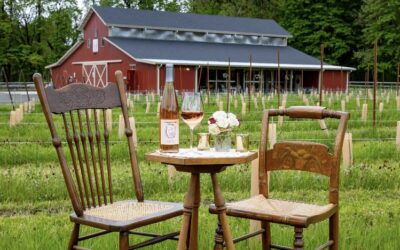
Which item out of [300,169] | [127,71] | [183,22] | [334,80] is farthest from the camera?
[183,22]

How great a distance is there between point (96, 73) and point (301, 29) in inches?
802

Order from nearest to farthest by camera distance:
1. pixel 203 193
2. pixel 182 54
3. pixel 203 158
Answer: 1. pixel 203 158
2. pixel 203 193
3. pixel 182 54

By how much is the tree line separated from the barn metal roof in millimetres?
8763

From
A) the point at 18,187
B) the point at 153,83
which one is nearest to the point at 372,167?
the point at 18,187

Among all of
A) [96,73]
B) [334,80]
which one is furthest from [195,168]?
[334,80]

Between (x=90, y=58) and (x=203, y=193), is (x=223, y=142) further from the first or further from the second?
(x=90, y=58)

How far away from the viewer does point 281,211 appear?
146 inches

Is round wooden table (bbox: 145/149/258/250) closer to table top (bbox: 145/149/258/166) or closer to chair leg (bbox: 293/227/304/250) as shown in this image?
table top (bbox: 145/149/258/166)

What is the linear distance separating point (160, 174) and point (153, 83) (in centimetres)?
2541

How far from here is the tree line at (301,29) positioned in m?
46.2

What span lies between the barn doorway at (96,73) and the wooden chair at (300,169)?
32.9m

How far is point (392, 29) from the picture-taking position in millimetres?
46688

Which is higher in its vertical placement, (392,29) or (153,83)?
(392,29)

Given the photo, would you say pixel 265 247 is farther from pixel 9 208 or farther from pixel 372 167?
pixel 372 167
